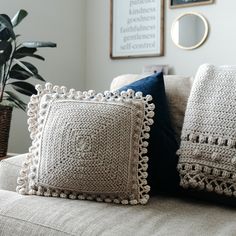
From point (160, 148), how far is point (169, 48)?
1483 mm

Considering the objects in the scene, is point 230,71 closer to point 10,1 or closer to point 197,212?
point 197,212

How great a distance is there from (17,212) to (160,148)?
1.55 feet

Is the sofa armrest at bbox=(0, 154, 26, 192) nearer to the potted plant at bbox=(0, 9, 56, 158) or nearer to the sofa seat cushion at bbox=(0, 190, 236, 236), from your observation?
the sofa seat cushion at bbox=(0, 190, 236, 236)

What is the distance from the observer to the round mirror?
2574 millimetres

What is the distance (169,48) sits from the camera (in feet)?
8.89

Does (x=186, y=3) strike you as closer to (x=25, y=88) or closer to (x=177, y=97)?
(x=25, y=88)

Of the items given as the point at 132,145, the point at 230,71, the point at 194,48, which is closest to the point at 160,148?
the point at 132,145

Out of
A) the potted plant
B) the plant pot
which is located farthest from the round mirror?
the plant pot

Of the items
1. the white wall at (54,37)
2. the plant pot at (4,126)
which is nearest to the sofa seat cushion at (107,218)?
the plant pot at (4,126)

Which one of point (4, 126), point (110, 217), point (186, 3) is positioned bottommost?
point (110, 217)

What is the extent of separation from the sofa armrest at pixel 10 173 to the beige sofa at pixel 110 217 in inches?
5.5

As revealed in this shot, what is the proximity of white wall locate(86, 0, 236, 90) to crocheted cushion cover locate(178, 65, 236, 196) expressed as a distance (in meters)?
1.25

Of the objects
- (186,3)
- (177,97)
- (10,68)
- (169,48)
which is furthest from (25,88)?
(186,3)

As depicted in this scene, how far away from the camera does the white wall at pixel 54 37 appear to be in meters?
2.59
